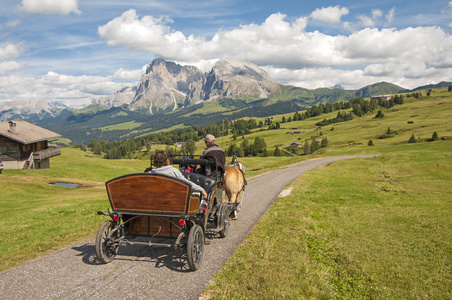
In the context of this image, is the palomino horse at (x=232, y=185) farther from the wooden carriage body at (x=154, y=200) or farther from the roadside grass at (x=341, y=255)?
the wooden carriage body at (x=154, y=200)

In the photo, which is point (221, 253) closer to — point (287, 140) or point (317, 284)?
point (317, 284)

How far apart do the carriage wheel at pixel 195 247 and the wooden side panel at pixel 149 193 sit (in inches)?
27.1

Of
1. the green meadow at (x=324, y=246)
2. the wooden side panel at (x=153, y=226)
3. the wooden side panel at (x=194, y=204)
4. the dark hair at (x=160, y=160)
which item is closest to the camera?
the green meadow at (x=324, y=246)

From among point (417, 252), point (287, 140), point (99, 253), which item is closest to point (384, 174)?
point (417, 252)

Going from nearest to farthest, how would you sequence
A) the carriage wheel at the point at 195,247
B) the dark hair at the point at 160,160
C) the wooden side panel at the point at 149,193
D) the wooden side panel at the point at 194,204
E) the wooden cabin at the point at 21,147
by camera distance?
the carriage wheel at the point at 195,247
the wooden side panel at the point at 149,193
the wooden side panel at the point at 194,204
the dark hair at the point at 160,160
the wooden cabin at the point at 21,147

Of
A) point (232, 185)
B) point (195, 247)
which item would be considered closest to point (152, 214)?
point (195, 247)

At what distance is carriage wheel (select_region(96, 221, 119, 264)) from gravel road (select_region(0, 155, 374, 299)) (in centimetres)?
25

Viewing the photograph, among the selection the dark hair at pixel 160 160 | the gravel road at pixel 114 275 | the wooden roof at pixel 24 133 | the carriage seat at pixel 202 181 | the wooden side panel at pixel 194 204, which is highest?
the wooden roof at pixel 24 133

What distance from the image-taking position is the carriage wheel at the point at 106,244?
790cm

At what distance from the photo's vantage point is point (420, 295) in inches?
264

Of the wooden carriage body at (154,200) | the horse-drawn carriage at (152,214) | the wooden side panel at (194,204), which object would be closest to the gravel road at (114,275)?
the horse-drawn carriage at (152,214)

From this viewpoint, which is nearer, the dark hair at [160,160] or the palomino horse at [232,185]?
the dark hair at [160,160]

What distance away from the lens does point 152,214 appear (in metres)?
8.13

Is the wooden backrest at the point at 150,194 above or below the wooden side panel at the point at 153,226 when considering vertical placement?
above
